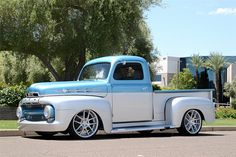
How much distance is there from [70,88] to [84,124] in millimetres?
1009

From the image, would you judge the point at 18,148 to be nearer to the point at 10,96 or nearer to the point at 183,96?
the point at 183,96

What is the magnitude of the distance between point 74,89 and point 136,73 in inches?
81.3

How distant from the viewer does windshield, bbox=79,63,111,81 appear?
14.2m

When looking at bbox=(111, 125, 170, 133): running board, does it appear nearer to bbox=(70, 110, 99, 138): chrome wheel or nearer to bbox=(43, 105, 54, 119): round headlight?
bbox=(70, 110, 99, 138): chrome wheel

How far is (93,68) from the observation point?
48.4 ft

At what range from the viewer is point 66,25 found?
26188 millimetres

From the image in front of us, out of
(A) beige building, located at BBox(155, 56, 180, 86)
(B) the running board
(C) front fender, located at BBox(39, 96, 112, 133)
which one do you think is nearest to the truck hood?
(C) front fender, located at BBox(39, 96, 112, 133)

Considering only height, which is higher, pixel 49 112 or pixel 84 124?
A: pixel 49 112

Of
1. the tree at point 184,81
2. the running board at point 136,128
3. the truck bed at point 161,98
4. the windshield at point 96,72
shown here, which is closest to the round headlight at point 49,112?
the running board at point 136,128

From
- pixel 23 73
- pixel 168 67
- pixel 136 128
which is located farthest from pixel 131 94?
pixel 168 67

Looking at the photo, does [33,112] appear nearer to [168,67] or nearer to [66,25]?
[66,25]

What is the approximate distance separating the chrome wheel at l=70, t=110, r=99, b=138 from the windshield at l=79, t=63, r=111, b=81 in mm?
1281

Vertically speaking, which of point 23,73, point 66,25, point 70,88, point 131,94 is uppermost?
point 66,25

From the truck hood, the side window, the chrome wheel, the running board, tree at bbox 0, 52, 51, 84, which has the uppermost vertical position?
tree at bbox 0, 52, 51, 84
